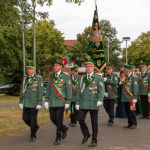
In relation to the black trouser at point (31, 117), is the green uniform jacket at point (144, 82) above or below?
above

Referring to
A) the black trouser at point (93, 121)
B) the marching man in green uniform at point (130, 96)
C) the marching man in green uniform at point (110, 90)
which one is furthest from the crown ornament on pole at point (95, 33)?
the black trouser at point (93, 121)

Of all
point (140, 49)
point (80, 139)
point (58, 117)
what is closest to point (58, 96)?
point (58, 117)

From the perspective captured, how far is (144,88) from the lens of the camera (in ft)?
52.9

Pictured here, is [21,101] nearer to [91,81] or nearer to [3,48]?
[91,81]

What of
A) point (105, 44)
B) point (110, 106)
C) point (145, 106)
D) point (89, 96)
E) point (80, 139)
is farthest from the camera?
point (105, 44)

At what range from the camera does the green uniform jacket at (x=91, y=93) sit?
9.84 meters

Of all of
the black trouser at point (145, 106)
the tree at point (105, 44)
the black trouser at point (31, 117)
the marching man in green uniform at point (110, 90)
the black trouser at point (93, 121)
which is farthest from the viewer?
the tree at point (105, 44)

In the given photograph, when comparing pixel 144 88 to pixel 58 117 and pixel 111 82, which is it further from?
pixel 58 117

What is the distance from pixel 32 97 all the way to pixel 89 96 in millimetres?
1331

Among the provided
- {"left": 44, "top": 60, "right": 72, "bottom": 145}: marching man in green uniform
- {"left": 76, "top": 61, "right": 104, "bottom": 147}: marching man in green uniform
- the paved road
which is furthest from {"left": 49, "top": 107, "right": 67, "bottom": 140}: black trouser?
{"left": 76, "top": 61, "right": 104, "bottom": 147}: marching man in green uniform

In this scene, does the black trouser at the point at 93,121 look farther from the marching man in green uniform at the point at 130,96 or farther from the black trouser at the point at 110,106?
the black trouser at the point at 110,106

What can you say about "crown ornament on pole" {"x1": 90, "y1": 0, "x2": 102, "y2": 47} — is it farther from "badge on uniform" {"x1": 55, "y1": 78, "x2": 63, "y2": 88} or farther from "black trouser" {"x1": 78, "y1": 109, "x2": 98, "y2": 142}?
"black trouser" {"x1": 78, "y1": 109, "x2": 98, "y2": 142}

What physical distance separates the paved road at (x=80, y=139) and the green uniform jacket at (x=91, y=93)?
2.77 feet

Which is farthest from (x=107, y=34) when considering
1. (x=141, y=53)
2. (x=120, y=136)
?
(x=120, y=136)
